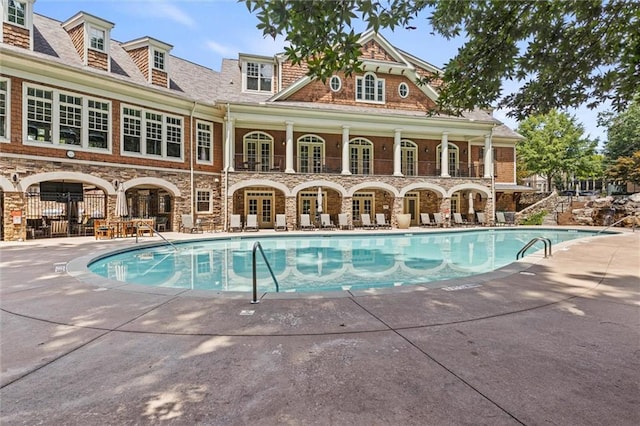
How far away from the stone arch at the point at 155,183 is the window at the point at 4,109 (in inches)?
173

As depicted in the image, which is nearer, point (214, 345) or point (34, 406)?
point (34, 406)

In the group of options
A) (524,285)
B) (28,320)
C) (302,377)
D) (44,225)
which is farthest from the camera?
(44,225)

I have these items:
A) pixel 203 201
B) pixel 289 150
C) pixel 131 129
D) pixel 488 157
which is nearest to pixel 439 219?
pixel 488 157

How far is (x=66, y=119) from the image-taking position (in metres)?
14.0

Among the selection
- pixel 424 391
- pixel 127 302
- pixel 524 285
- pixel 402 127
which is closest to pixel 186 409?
pixel 424 391

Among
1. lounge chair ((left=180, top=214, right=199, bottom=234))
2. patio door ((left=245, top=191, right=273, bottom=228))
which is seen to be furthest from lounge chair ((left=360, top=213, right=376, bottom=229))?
lounge chair ((left=180, top=214, right=199, bottom=234))

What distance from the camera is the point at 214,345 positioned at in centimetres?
A: 328

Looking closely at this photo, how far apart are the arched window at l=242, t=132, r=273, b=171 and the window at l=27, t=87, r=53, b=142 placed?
31.0ft

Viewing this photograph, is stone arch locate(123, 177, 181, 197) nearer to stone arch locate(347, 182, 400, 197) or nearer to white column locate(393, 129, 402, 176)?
stone arch locate(347, 182, 400, 197)

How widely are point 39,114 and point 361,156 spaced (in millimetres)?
17060

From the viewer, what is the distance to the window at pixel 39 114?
1303 cm

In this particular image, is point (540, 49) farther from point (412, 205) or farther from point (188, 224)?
point (412, 205)

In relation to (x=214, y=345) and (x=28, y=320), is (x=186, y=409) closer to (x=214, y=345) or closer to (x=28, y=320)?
(x=214, y=345)

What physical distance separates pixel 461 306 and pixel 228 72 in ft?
74.6
